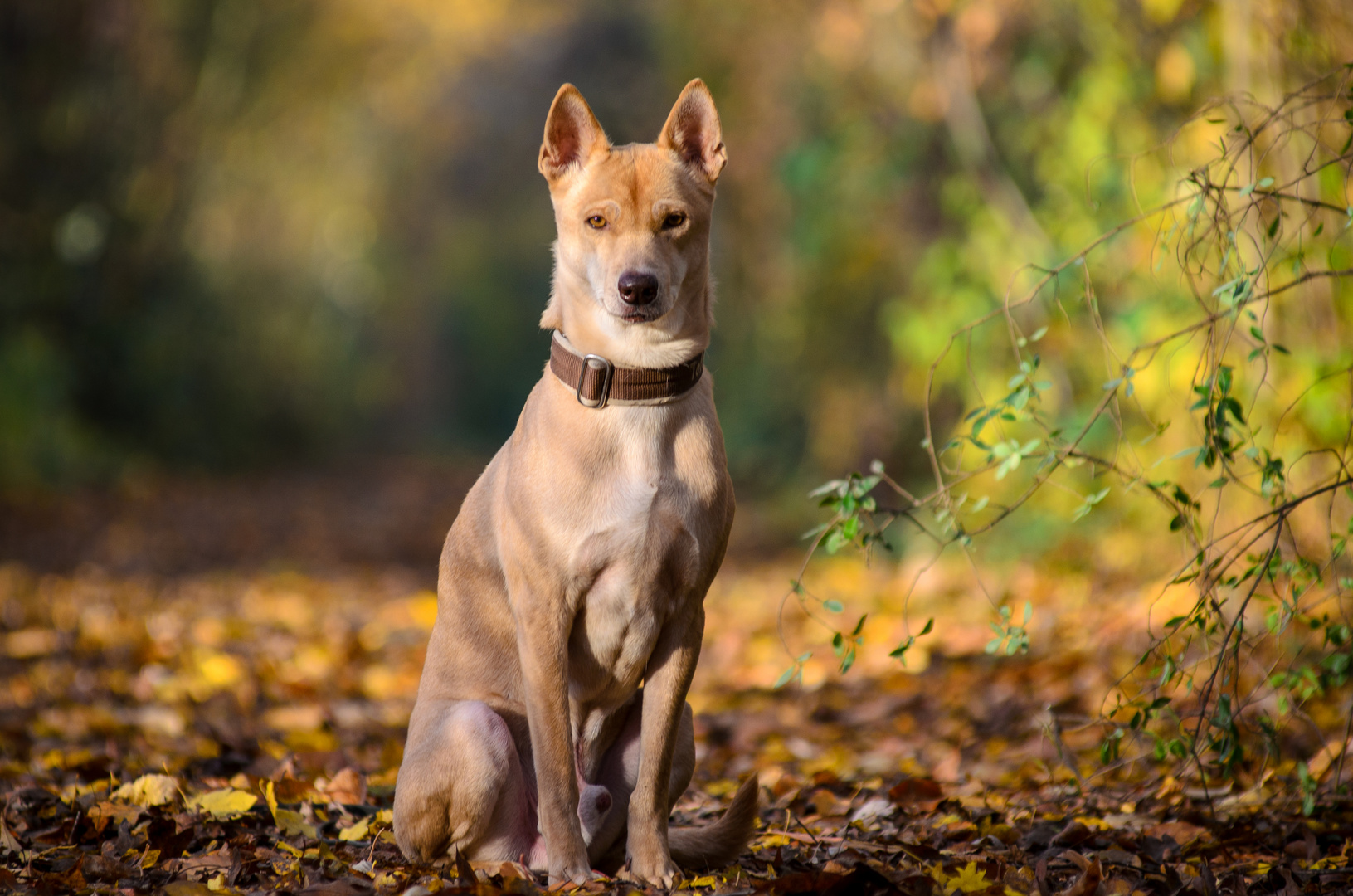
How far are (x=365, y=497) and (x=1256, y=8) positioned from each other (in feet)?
37.9

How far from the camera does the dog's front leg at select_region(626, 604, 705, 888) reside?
2729mm

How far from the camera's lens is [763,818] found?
3539 millimetres

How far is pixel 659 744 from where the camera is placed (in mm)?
2750

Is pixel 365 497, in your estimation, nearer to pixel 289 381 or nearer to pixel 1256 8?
pixel 289 381

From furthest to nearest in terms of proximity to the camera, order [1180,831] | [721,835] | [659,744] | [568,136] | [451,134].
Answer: [451,134] < [1180,831] < [568,136] < [721,835] < [659,744]

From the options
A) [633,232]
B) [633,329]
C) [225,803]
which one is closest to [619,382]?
[633,329]

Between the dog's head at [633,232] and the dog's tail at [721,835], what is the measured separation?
42.0 inches

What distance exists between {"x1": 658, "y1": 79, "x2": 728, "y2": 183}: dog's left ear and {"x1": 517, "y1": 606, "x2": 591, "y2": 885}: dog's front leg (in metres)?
1.21

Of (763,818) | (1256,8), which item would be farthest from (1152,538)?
(763,818)

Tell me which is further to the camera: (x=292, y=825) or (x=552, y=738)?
(x=292, y=825)

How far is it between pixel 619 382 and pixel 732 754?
223 centimetres

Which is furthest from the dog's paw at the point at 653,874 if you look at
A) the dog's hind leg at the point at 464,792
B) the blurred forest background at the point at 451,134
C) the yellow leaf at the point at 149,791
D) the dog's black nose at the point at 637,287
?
the blurred forest background at the point at 451,134

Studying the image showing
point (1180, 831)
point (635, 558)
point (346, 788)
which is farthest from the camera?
point (346, 788)

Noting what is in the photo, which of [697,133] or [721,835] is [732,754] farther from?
[697,133]
